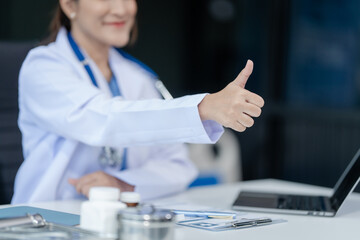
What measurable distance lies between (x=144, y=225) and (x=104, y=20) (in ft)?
2.84

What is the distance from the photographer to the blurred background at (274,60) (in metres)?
3.73

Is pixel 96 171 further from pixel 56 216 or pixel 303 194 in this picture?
pixel 303 194

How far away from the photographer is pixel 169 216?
0.91 m

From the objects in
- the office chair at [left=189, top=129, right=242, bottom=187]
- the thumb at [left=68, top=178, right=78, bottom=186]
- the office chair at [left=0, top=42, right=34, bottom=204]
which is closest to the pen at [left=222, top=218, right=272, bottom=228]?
the thumb at [left=68, top=178, right=78, bottom=186]

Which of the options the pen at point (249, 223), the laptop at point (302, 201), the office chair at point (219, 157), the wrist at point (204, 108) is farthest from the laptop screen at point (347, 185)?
the office chair at point (219, 157)

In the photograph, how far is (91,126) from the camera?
146cm

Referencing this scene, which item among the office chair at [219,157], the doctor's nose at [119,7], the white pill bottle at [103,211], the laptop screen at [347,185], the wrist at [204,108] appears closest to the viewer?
the white pill bottle at [103,211]

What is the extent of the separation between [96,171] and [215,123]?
39 centimetres

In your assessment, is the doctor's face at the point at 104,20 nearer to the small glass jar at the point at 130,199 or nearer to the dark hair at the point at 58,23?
the dark hair at the point at 58,23

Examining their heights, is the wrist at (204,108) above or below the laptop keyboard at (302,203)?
above

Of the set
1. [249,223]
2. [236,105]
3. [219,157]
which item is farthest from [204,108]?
[219,157]

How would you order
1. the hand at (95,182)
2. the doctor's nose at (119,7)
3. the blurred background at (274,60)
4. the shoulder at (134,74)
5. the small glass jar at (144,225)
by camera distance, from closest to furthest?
the small glass jar at (144,225), the hand at (95,182), the doctor's nose at (119,7), the shoulder at (134,74), the blurred background at (274,60)

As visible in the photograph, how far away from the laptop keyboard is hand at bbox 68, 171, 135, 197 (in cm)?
37

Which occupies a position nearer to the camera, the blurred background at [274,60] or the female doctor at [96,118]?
the female doctor at [96,118]
